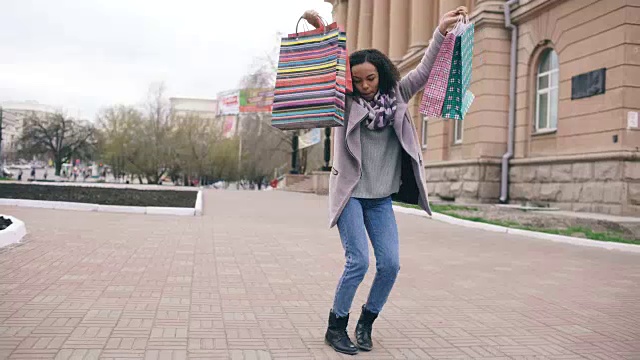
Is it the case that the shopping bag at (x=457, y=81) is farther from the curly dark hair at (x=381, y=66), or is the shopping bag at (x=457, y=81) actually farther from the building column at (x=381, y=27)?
the building column at (x=381, y=27)

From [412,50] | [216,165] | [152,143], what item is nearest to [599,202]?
[412,50]

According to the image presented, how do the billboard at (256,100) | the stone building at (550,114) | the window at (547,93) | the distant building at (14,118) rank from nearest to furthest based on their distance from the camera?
1. the stone building at (550,114)
2. the window at (547,93)
3. the billboard at (256,100)
4. the distant building at (14,118)

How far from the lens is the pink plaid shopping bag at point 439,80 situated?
161 inches

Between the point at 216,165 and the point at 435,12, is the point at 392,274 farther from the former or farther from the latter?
the point at 216,165

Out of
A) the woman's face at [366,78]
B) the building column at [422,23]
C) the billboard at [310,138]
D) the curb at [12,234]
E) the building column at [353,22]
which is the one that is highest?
the building column at [353,22]

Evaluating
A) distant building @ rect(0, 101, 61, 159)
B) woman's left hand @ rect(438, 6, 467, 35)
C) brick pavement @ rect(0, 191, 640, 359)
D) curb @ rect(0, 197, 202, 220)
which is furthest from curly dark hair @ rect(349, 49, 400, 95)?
distant building @ rect(0, 101, 61, 159)

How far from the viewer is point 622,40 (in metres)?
13.7

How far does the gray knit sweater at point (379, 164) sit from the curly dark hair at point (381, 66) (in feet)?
0.95

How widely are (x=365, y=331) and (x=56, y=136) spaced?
68.9 meters

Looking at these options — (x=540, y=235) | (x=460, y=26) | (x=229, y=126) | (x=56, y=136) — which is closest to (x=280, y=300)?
(x=460, y=26)

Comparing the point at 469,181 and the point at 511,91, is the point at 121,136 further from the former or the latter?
the point at 511,91

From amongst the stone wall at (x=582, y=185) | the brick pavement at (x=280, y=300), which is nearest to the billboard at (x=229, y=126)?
the stone wall at (x=582, y=185)

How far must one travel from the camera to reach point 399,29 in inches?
1145

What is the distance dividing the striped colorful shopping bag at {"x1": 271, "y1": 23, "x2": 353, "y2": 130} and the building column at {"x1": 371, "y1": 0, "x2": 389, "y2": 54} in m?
28.9
